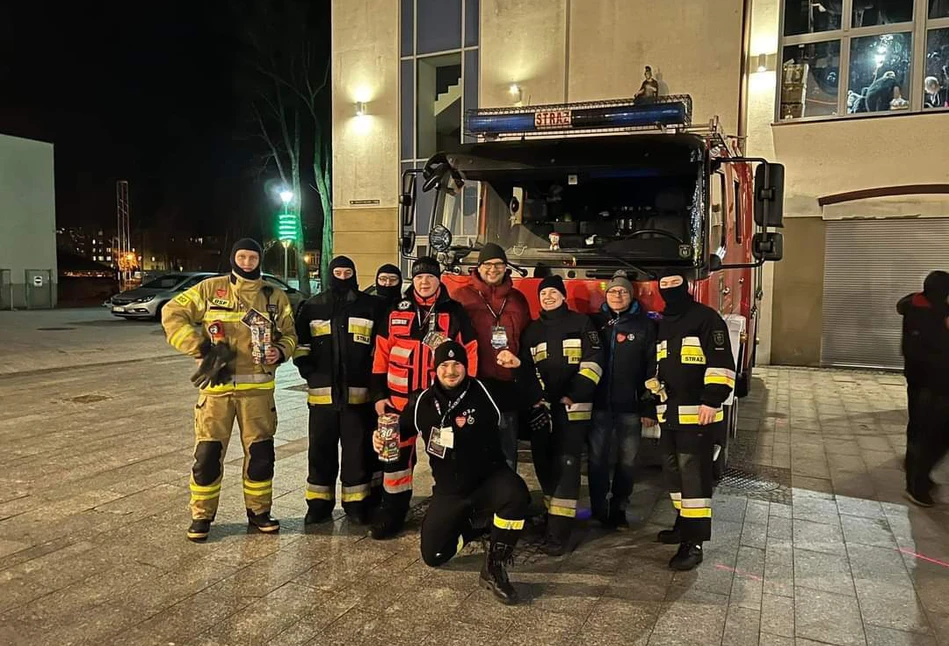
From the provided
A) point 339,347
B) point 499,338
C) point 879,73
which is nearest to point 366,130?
point 879,73

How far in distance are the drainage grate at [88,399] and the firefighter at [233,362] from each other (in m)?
5.26

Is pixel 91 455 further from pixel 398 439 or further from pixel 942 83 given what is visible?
pixel 942 83

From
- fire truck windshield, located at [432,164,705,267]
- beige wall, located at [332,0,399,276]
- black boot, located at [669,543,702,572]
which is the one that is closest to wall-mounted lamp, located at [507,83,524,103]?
beige wall, located at [332,0,399,276]

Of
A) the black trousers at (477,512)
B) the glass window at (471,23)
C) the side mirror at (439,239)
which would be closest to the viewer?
the black trousers at (477,512)

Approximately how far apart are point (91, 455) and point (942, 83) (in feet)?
43.0

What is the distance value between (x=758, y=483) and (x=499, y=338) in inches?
113

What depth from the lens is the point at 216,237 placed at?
50500 mm

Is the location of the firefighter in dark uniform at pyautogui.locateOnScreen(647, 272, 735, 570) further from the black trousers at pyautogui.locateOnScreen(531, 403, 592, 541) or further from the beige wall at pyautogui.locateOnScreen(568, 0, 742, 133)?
Answer: the beige wall at pyautogui.locateOnScreen(568, 0, 742, 133)

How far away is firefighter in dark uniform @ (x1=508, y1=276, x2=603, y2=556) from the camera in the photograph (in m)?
4.26

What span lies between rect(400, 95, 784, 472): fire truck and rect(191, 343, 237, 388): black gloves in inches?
67.6

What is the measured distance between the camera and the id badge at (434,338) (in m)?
4.18

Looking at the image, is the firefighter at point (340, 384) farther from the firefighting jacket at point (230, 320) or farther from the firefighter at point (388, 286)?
the firefighting jacket at point (230, 320)

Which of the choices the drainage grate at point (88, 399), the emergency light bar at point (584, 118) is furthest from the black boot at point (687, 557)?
the drainage grate at point (88, 399)

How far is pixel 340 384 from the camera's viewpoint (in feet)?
14.9
